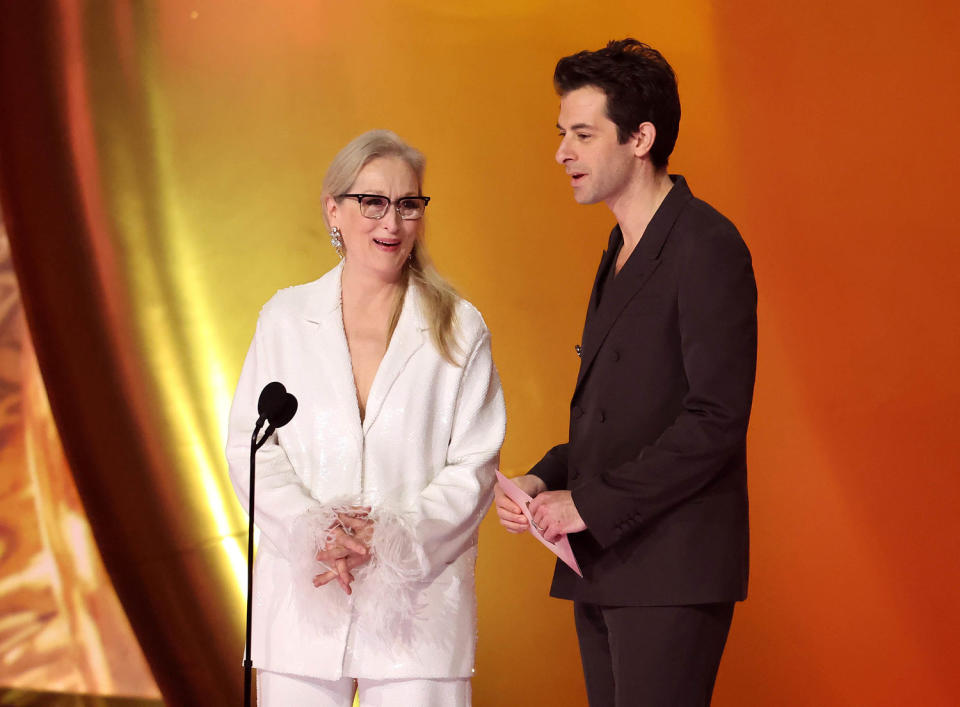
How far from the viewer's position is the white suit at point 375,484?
2248 millimetres

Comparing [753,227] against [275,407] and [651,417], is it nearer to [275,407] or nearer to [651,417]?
[651,417]

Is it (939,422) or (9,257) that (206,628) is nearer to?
(9,257)

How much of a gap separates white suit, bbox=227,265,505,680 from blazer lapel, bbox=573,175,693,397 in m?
0.38

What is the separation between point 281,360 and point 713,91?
2.22 m

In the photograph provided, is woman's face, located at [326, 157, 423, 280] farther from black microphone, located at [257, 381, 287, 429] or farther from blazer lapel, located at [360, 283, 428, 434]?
black microphone, located at [257, 381, 287, 429]

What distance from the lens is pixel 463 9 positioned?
3.99 m

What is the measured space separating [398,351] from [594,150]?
0.64 metres

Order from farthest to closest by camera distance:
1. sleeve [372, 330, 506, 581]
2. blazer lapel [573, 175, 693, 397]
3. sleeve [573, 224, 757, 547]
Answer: sleeve [372, 330, 506, 581] → blazer lapel [573, 175, 693, 397] → sleeve [573, 224, 757, 547]

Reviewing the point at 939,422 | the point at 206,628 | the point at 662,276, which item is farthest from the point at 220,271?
the point at 939,422

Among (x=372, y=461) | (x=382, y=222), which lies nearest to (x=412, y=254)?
(x=382, y=222)

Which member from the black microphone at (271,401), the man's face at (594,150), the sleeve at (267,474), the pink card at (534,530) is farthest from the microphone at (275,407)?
the man's face at (594,150)

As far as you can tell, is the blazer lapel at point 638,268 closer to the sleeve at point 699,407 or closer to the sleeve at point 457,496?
the sleeve at point 699,407

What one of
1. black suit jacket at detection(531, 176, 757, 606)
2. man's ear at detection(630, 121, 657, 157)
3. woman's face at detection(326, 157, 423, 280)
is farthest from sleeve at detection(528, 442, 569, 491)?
man's ear at detection(630, 121, 657, 157)

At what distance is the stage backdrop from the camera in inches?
147
